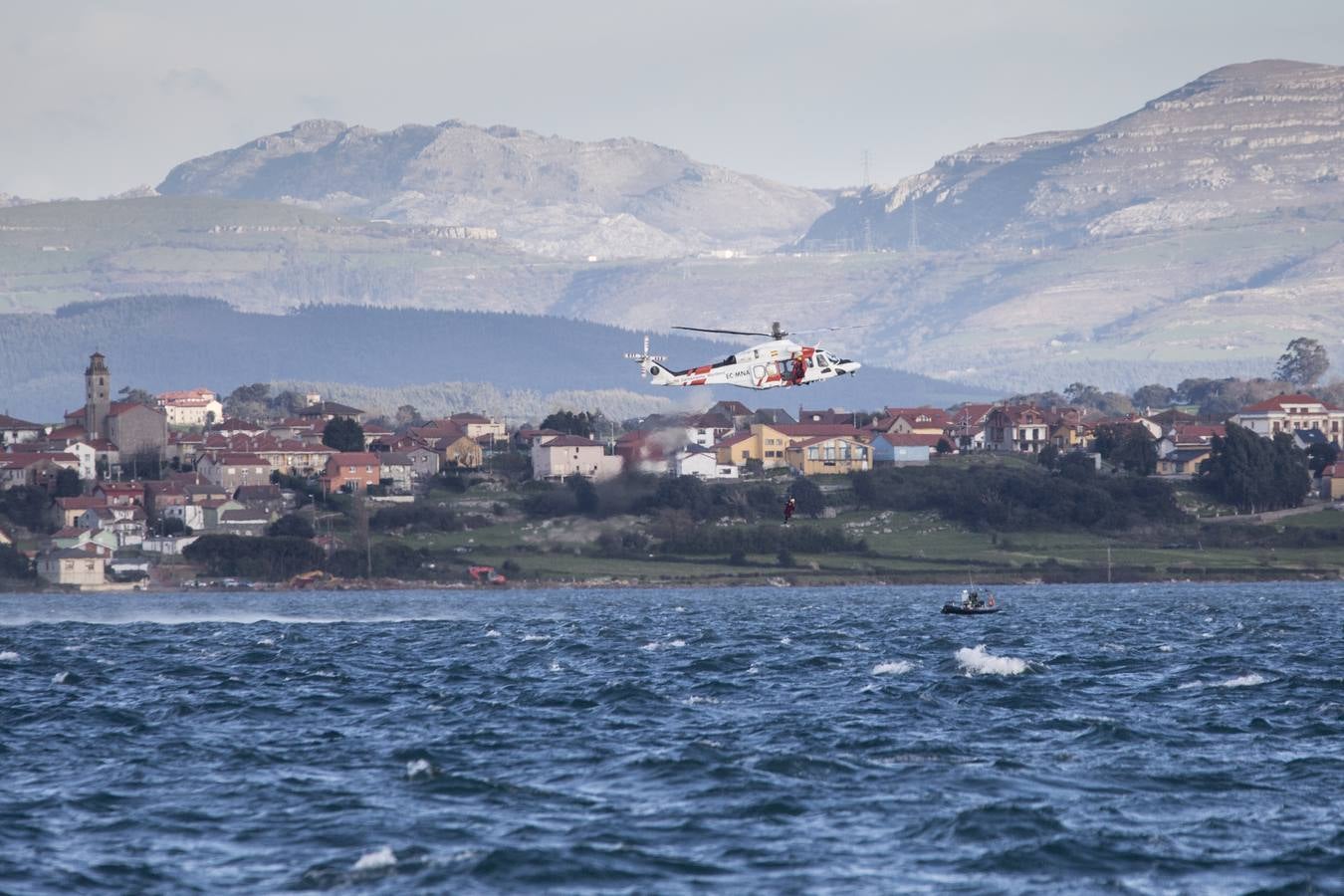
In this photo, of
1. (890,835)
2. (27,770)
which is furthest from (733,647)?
(890,835)

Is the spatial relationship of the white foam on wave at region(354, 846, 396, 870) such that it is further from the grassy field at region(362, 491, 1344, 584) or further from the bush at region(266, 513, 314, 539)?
the bush at region(266, 513, 314, 539)

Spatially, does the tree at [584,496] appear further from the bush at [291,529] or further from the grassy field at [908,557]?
the bush at [291,529]

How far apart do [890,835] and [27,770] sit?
21.5 m

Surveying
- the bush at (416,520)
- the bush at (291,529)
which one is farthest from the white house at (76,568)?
the bush at (416,520)

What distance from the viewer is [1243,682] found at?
7150 cm

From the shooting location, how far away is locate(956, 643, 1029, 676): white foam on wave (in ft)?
247

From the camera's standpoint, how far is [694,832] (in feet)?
142

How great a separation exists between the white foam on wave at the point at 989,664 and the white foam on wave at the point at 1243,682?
7007mm

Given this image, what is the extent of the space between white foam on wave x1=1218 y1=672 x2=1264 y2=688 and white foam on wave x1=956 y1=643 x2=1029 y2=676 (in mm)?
7007

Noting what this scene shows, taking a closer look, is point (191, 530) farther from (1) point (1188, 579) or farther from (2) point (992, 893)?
(2) point (992, 893)

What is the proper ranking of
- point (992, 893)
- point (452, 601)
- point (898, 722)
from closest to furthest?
1. point (992, 893)
2. point (898, 722)
3. point (452, 601)

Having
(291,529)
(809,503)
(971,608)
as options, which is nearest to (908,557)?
(809,503)

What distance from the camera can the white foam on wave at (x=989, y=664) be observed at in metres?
75.3

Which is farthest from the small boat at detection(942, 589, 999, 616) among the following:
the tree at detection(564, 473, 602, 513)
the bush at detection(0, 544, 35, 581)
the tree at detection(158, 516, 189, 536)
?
the tree at detection(158, 516, 189, 536)
